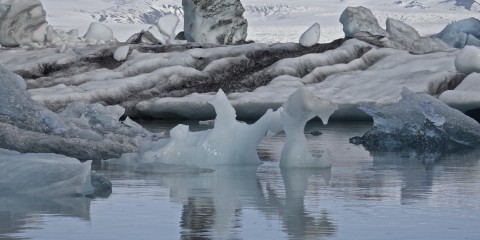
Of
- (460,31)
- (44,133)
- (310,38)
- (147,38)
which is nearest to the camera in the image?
(44,133)

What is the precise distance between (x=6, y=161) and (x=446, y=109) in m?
7.98

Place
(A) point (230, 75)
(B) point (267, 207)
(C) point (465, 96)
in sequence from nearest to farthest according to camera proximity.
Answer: (B) point (267, 207), (C) point (465, 96), (A) point (230, 75)

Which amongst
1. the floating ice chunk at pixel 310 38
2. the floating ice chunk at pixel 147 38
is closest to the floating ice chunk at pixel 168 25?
the floating ice chunk at pixel 147 38

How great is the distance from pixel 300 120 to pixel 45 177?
3.51 meters

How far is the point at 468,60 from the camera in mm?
22406

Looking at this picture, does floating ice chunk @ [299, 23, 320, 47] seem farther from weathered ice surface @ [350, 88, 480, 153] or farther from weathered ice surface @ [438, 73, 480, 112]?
weathered ice surface @ [350, 88, 480, 153]

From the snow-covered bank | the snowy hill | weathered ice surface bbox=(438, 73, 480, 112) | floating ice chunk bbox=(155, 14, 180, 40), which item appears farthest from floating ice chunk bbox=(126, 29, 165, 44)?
the snowy hill

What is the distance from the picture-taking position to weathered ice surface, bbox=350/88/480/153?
15556mm

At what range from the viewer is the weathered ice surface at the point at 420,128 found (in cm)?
A: 1556

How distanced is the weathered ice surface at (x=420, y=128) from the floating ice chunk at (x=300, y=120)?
12.1ft

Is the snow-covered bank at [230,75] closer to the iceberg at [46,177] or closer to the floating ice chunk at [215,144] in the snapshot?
the floating ice chunk at [215,144]

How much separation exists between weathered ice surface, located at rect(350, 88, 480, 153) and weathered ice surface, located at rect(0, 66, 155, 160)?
133 inches

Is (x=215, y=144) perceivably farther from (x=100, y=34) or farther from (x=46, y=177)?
(x=100, y=34)

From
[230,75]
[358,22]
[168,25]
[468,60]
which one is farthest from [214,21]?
[468,60]
